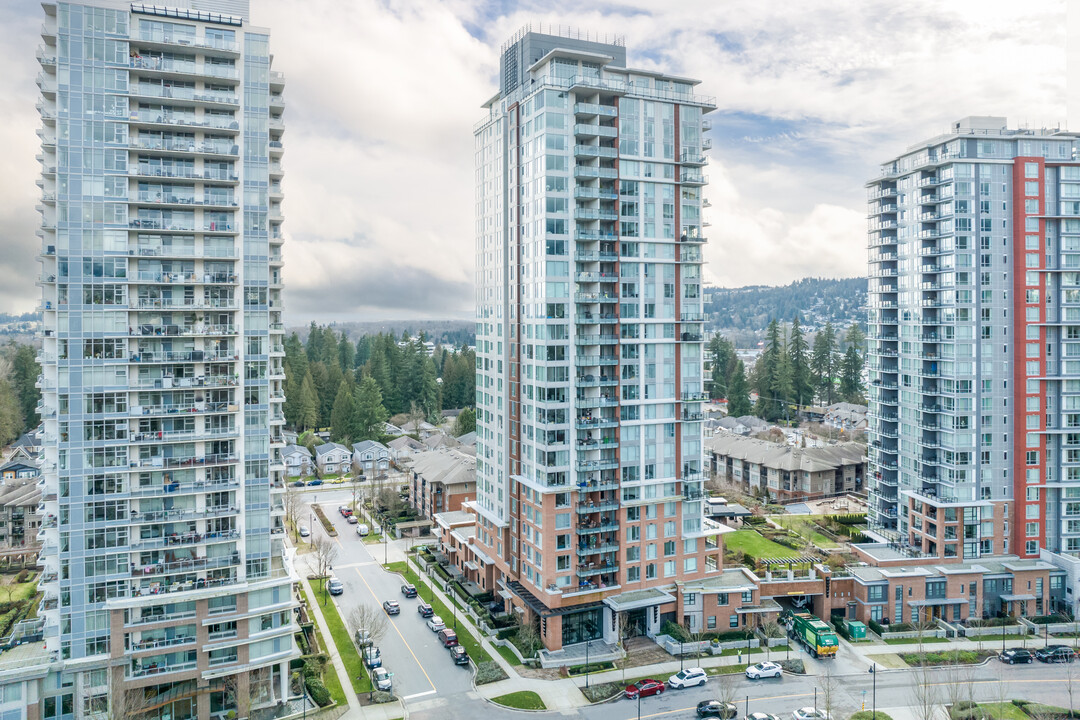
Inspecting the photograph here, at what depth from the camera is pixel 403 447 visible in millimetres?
125875

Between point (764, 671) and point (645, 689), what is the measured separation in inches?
360

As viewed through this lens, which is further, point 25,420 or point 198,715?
point 25,420

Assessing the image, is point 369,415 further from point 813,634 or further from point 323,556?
point 813,634

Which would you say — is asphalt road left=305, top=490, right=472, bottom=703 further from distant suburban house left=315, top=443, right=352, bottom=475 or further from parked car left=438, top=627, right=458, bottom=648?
distant suburban house left=315, top=443, right=352, bottom=475

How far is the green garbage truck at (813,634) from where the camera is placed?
5509 cm

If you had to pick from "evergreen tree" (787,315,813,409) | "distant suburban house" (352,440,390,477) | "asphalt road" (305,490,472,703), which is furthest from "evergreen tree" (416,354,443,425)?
"evergreen tree" (787,315,813,409)

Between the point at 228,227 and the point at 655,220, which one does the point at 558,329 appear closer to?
the point at 655,220

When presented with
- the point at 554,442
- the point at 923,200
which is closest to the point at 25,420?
the point at 554,442

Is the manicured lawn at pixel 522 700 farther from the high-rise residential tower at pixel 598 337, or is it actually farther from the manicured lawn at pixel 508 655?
the high-rise residential tower at pixel 598 337

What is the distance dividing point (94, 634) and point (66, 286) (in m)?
21.9

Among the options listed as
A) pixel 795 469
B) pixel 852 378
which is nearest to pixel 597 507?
pixel 795 469

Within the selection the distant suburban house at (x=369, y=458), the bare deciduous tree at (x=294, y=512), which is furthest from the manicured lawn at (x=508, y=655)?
the distant suburban house at (x=369, y=458)

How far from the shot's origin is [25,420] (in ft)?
433

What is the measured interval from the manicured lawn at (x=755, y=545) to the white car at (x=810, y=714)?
3034 cm
